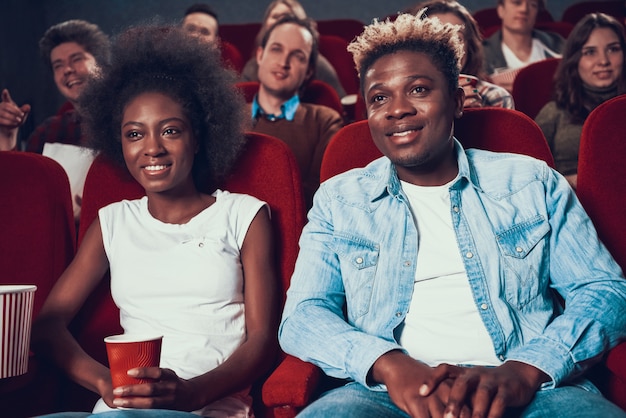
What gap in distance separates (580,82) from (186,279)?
1.94m

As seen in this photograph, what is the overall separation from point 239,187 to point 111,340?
67 centimetres

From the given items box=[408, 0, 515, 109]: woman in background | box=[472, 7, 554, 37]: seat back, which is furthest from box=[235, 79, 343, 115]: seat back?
box=[472, 7, 554, 37]: seat back

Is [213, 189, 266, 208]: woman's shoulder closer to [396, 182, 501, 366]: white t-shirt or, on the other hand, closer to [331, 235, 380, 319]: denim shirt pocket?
[331, 235, 380, 319]: denim shirt pocket

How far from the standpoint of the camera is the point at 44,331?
1664 mm

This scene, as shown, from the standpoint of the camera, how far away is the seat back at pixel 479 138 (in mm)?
1775

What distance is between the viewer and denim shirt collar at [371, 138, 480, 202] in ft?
5.24

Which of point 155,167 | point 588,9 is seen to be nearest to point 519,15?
point 588,9

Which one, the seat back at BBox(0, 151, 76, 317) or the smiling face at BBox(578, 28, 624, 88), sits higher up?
the smiling face at BBox(578, 28, 624, 88)

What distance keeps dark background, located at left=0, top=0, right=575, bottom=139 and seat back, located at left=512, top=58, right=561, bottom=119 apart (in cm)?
236

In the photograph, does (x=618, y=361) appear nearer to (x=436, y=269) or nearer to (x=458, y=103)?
(x=436, y=269)

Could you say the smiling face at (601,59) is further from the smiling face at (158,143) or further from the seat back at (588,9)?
the seat back at (588,9)

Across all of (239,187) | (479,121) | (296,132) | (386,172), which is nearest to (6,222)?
(239,187)

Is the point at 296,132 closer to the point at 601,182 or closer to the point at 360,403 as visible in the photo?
the point at 601,182

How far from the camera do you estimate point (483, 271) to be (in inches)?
59.5
